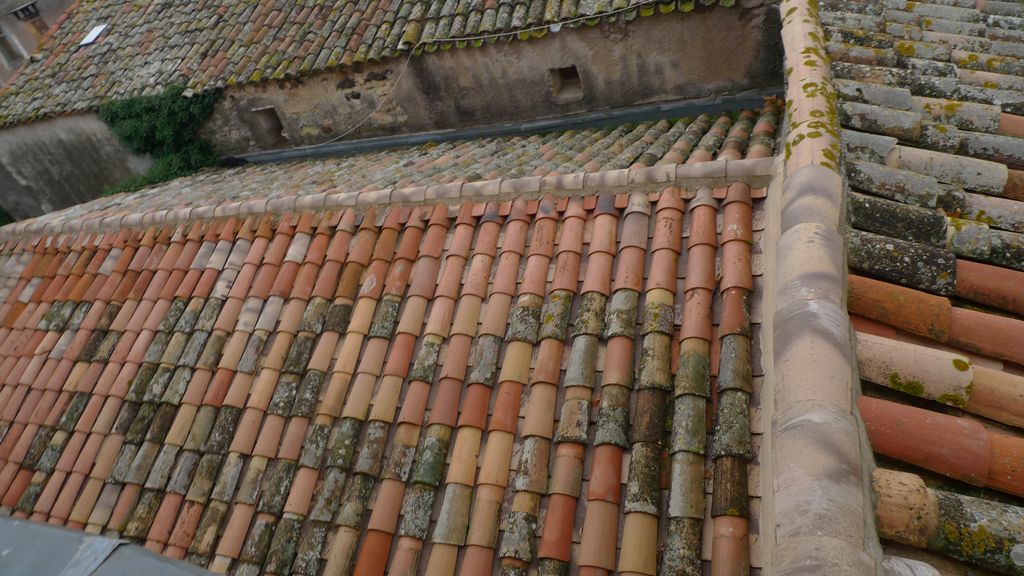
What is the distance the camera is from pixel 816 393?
6.33 ft

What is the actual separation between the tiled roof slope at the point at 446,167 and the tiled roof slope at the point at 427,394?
0.21 metres

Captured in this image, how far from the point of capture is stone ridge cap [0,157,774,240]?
11.8 ft

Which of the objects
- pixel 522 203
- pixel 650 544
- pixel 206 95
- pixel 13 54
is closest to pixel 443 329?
pixel 522 203

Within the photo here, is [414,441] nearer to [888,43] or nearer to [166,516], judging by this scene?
[166,516]

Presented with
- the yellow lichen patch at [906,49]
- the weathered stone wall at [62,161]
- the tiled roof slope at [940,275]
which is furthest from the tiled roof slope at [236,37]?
the tiled roof slope at [940,275]

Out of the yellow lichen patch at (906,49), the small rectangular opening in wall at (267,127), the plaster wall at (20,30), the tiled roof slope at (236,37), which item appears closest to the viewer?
the yellow lichen patch at (906,49)

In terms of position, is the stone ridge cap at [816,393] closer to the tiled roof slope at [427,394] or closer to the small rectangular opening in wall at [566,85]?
the tiled roof slope at [427,394]

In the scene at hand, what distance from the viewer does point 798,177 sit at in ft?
8.98

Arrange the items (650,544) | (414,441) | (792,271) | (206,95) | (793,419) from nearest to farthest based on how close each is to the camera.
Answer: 1. (793,419)
2. (792,271)
3. (650,544)
4. (414,441)
5. (206,95)

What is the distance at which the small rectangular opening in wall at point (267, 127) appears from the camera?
9287mm

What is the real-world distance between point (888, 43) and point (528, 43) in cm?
431

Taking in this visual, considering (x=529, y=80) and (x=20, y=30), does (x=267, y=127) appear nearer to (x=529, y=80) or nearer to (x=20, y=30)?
(x=529, y=80)

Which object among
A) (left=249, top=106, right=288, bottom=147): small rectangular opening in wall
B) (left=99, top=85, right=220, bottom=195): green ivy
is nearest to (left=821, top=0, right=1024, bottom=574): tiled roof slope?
(left=249, top=106, right=288, bottom=147): small rectangular opening in wall

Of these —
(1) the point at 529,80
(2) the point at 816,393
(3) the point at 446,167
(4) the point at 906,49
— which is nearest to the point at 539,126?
(1) the point at 529,80
